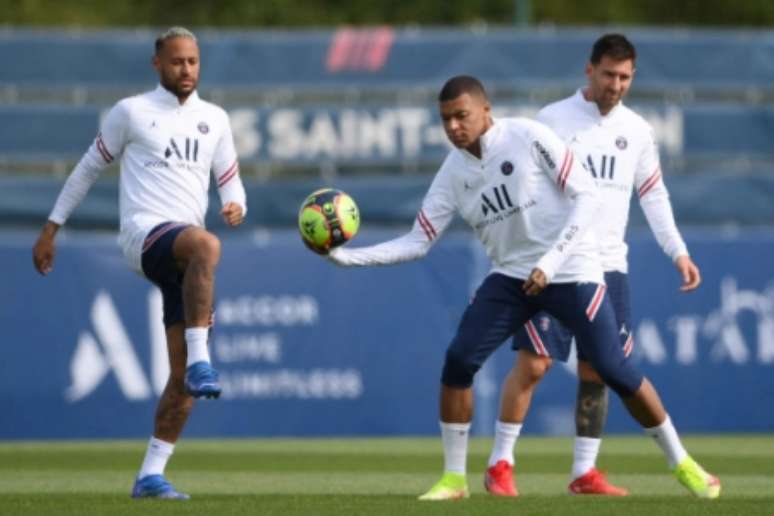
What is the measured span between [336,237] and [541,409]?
8.08 m

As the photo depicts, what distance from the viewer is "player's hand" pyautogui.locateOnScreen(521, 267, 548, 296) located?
10.2m

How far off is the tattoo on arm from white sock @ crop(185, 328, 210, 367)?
236cm

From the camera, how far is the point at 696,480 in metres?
10.6

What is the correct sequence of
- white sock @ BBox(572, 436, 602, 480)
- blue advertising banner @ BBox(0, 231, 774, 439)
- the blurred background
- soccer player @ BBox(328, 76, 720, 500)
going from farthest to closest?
the blurred background
blue advertising banner @ BBox(0, 231, 774, 439)
white sock @ BBox(572, 436, 602, 480)
soccer player @ BBox(328, 76, 720, 500)

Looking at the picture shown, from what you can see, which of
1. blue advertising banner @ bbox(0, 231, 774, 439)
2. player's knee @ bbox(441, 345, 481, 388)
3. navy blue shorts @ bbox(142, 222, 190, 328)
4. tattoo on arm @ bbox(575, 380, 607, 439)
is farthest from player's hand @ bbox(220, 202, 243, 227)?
blue advertising banner @ bbox(0, 231, 774, 439)

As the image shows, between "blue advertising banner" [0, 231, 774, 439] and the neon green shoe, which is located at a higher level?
the neon green shoe

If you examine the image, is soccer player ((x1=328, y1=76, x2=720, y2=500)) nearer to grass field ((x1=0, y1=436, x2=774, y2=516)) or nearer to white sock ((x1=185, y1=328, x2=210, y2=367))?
grass field ((x1=0, y1=436, x2=774, y2=516))

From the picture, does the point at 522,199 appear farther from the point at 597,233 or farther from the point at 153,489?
the point at 153,489

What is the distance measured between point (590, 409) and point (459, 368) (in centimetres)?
143

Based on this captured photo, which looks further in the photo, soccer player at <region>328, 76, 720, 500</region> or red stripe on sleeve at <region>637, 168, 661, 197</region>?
red stripe on sleeve at <region>637, 168, 661, 197</region>

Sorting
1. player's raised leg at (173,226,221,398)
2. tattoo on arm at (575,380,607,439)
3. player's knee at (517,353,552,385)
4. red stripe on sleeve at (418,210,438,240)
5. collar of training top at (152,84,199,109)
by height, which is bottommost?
tattoo on arm at (575,380,607,439)

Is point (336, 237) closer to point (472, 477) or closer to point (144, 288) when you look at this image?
point (472, 477)

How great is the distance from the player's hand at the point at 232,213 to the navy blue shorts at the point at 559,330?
6.00 ft

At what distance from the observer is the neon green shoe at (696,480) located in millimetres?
10586
